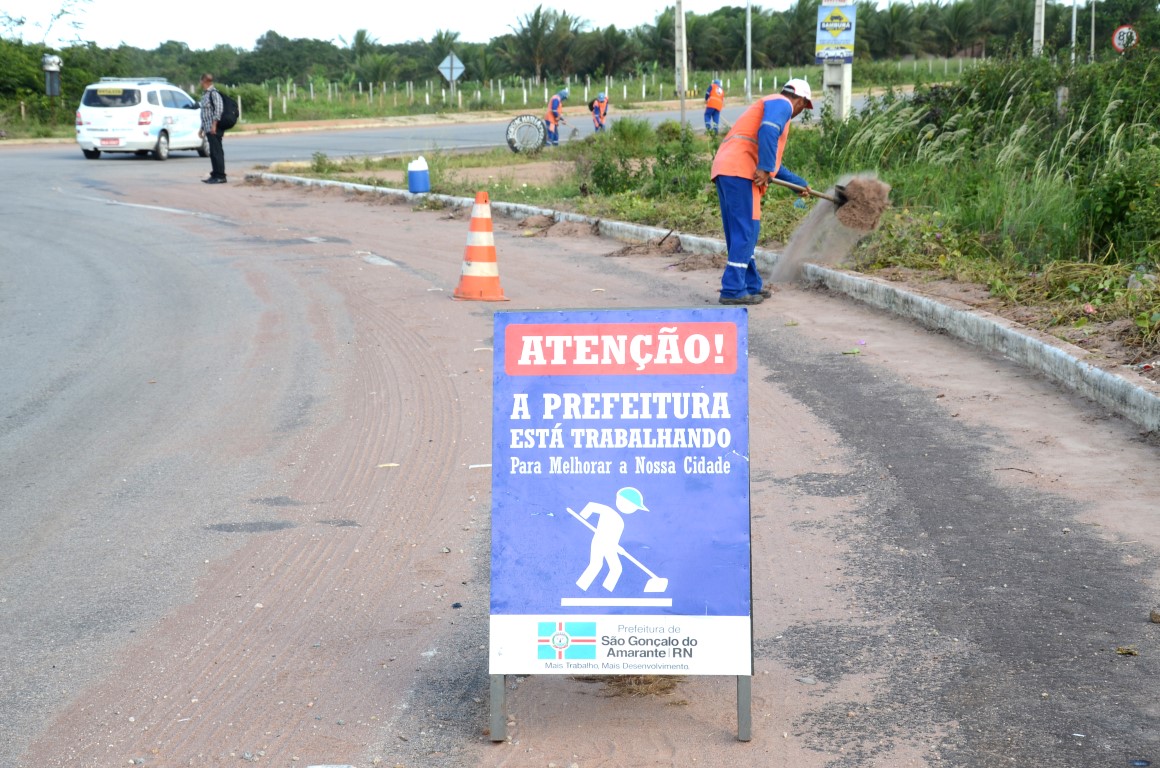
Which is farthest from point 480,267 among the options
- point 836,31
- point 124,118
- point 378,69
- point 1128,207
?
point 378,69

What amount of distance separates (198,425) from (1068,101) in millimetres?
11454

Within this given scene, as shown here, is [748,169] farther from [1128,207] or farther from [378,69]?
[378,69]

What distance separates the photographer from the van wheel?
2733 centimetres

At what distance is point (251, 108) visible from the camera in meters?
46.4

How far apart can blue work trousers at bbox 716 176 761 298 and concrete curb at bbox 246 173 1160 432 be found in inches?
41.6

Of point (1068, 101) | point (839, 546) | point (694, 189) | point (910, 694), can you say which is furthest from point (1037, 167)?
point (910, 694)

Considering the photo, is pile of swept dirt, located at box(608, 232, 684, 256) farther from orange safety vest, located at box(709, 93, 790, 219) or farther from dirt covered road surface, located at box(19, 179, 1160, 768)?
dirt covered road surface, located at box(19, 179, 1160, 768)

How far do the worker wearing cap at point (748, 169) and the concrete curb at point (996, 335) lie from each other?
1.08 meters

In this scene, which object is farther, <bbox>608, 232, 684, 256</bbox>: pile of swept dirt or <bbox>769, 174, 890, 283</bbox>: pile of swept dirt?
<bbox>608, 232, 684, 256</bbox>: pile of swept dirt

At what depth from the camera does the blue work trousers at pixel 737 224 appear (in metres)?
9.97

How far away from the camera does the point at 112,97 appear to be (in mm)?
26812

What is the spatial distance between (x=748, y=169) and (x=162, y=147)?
20.7 meters

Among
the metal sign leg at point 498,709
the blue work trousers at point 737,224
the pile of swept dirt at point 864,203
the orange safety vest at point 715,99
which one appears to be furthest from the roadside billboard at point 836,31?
the metal sign leg at point 498,709

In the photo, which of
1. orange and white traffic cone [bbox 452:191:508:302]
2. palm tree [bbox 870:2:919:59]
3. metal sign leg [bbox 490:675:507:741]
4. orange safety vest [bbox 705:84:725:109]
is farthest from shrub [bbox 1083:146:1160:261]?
palm tree [bbox 870:2:919:59]
